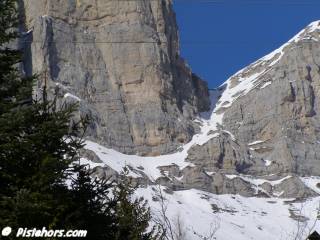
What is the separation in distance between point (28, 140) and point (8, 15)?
8.09 ft

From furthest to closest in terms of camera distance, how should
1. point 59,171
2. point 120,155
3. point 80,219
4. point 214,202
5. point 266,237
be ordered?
point 120,155 → point 214,202 → point 266,237 → point 80,219 → point 59,171

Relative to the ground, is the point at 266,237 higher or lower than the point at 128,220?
lower

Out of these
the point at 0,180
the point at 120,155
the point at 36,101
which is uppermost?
the point at 36,101

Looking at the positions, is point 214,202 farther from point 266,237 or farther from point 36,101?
point 36,101

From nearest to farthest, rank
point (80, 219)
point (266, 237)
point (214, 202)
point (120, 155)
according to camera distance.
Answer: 1. point (80, 219)
2. point (266, 237)
3. point (214, 202)
4. point (120, 155)

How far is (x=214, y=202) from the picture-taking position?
611ft

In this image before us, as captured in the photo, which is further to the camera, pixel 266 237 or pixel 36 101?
pixel 266 237

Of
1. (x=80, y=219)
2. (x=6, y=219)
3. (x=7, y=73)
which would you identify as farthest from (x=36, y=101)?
(x=6, y=219)

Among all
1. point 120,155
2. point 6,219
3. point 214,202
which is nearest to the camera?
point 6,219

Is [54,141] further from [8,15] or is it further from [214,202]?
[214,202]

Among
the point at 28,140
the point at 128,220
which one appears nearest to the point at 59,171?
the point at 28,140

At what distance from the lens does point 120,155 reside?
199m

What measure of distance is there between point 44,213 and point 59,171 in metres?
0.93

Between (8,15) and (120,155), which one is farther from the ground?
(8,15)
